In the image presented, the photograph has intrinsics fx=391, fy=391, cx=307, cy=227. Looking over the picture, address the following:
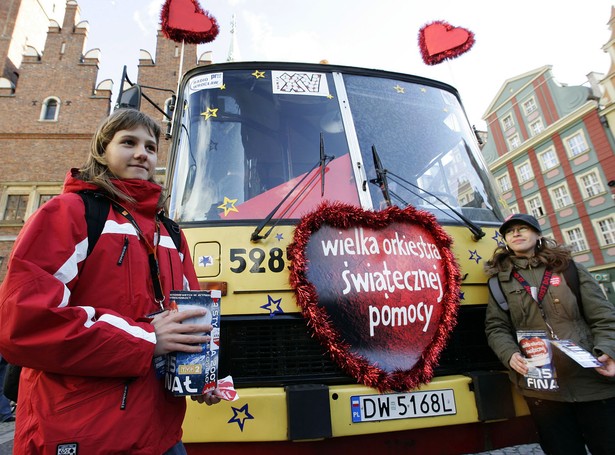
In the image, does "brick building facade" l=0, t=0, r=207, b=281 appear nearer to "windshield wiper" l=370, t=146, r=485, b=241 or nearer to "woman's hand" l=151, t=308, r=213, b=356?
"windshield wiper" l=370, t=146, r=485, b=241

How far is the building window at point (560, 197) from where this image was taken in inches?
906

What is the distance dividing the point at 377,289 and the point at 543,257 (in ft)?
3.21

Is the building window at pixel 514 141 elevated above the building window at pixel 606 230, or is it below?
above

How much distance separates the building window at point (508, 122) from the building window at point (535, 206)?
5299mm

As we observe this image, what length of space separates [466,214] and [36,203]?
18.2 metres

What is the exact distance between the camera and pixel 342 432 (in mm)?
1870

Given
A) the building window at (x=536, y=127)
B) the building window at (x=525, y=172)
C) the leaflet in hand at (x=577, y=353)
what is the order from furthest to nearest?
the building window at (x=525, y=172) < the building window at (x=536, y=127) < the leaflet in hand at (x=577, y=353)

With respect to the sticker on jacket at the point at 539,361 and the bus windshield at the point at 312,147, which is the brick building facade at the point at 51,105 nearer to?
the bus windshield at the point at 312,147

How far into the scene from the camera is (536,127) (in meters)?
24.8

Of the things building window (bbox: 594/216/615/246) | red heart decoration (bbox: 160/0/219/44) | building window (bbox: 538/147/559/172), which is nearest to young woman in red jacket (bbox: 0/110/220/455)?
red heart decoration (bbox: 160/0/219/44)

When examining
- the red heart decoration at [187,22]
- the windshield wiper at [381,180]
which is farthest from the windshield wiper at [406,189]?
the red heart decoration at [187,22]

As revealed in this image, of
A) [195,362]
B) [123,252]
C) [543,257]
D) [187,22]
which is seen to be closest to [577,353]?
[543,257]

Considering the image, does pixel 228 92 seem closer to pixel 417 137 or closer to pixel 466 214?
pixel 417 137

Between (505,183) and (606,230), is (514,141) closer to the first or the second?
(505,183)
